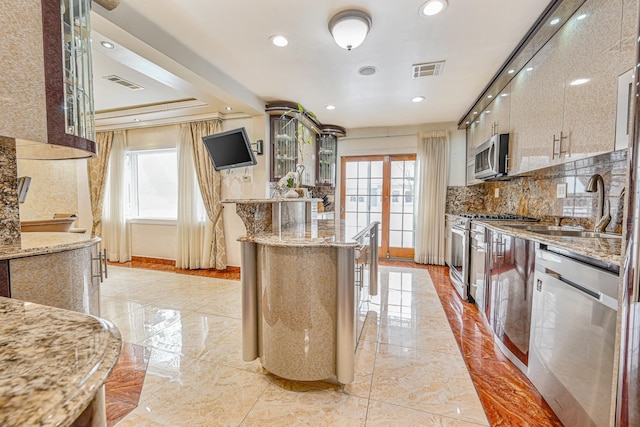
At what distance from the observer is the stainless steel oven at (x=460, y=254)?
123 inches

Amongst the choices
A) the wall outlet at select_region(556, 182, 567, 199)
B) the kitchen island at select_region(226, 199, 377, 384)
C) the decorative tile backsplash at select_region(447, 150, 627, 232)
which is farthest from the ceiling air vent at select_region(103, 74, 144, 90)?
the wall outlet at select_region(556, 182, 567, 199)

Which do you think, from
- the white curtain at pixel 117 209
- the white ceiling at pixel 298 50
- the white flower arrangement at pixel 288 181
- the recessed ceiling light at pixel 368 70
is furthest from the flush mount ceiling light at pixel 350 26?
the white curtain at pixel 117 209

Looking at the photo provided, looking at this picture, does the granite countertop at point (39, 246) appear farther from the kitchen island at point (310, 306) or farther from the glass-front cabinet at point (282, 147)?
the glass-front cabinet at point (282, 147)

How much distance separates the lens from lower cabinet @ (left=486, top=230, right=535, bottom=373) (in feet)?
5.79

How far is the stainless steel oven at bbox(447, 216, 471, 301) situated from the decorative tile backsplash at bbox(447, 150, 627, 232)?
0.64 metres

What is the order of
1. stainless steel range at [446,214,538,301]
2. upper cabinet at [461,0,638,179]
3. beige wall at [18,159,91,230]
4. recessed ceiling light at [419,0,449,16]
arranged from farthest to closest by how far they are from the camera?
beige wall at [18,159,91,230]
stainless steel range at [446,214,538,301]
recessed ceiling light at [419,0,449,16]
upper cabinet at [461,0,638,179]

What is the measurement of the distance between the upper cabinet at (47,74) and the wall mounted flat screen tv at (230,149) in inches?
88.3

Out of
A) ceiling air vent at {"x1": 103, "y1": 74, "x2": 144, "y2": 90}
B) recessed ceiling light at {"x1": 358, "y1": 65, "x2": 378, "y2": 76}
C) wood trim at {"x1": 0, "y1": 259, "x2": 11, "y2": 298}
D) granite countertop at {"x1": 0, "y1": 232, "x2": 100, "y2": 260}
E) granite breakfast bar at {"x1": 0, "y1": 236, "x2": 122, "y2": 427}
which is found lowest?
wood trim at {"x1": 0, "y1": 259, "x2": 11, "y2": 298}

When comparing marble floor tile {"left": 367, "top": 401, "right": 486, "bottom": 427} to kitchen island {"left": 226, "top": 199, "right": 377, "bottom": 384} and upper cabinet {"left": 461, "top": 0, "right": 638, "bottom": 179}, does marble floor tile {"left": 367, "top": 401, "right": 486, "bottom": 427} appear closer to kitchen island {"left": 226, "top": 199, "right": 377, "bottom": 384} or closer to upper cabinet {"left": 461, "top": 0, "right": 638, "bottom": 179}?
kitchen island {"left": 226, "top": 199, "right": 377, "bottom": 384}

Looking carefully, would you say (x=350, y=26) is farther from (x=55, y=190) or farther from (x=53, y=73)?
(x=55, y=190)

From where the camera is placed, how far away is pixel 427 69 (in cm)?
293

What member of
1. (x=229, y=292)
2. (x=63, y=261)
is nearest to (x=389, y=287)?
(x=229, y=292)

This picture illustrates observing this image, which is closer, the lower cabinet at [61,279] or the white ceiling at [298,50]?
the lower cabinet at [61,279]

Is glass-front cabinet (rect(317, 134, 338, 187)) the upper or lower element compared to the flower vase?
upper
